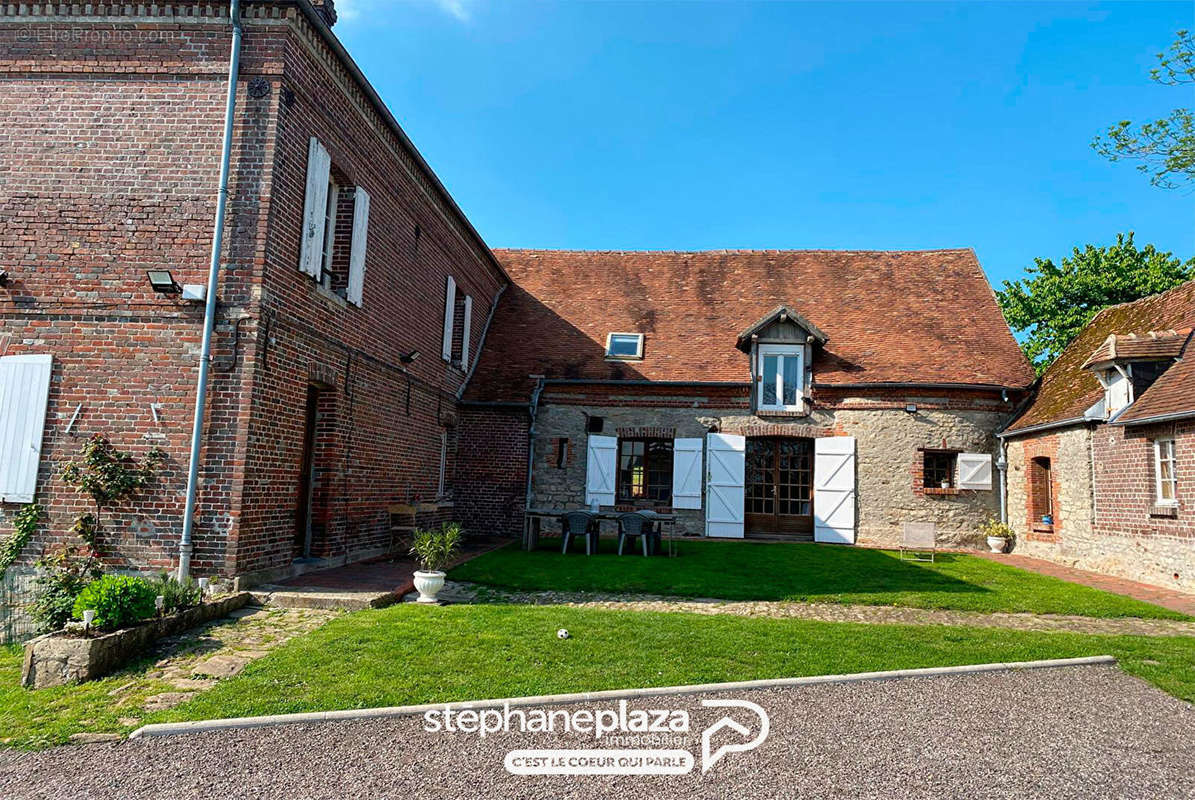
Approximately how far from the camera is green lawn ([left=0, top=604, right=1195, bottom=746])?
4.16 metres

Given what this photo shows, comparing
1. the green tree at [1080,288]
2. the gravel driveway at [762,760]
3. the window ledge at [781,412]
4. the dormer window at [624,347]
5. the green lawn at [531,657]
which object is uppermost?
the green tree at [1080,288]

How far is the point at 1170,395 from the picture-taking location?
945cm

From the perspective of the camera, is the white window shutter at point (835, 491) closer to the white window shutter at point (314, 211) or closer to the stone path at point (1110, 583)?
the stone path at point (1110, 583)

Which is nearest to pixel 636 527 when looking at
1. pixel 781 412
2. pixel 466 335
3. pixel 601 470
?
pixel 601 470

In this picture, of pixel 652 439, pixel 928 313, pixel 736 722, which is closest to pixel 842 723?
pixel 736 722

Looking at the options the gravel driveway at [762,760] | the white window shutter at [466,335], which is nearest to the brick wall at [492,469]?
the white window shutter at [466,335]

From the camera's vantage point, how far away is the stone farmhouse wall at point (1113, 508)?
8.91 metres

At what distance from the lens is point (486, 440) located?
13.8 metres

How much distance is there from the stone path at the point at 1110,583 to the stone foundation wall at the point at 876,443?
1.27m

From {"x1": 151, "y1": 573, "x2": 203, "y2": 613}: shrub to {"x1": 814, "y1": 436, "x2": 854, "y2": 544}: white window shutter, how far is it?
10.8m

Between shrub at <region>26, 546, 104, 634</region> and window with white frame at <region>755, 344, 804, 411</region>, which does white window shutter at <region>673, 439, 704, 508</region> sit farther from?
shrub at <region>26, 546, 104, 634</region>

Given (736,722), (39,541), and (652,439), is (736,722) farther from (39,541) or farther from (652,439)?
(652,439)

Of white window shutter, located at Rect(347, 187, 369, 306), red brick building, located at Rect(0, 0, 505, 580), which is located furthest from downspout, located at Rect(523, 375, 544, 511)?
red brick building, located at Rect(0, 0, 505, 580)

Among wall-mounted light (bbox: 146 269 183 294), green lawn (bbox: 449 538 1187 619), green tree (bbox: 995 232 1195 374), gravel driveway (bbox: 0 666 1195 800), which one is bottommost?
gravel driveway (bbox: 0 666 1195 800)
